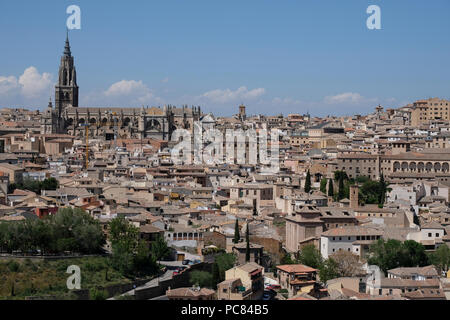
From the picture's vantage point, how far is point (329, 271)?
17.7 meters

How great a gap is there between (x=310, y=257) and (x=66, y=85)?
4856cm

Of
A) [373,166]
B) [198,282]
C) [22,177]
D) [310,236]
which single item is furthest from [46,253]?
[373,166]

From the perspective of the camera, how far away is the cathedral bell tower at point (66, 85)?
63750 millimetres

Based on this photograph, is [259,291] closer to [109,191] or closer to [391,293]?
[391,293]

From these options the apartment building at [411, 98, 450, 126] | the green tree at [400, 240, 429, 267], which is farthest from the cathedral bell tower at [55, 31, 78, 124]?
the green tree at [400, 240, 429, 267]

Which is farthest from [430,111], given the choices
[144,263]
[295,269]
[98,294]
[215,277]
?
[98,294]

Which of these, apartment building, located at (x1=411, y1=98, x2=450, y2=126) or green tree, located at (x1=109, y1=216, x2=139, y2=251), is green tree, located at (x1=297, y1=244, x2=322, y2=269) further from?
apartment building, located at (x1=411, y1=98, x2=450, y2=126)

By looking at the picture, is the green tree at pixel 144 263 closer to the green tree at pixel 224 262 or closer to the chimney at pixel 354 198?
the green tree at pixel 224 262

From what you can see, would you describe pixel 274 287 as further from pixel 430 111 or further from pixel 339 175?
pixel 430 111

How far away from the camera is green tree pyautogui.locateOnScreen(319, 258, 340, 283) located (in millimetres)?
17469

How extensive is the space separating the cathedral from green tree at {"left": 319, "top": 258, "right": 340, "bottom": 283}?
39.5m

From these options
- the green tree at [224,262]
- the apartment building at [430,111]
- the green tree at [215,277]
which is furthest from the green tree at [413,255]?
the apartment building at [430,111]

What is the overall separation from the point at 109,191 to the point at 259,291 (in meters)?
11.5

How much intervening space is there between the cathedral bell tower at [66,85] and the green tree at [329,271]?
4862 centimetres
